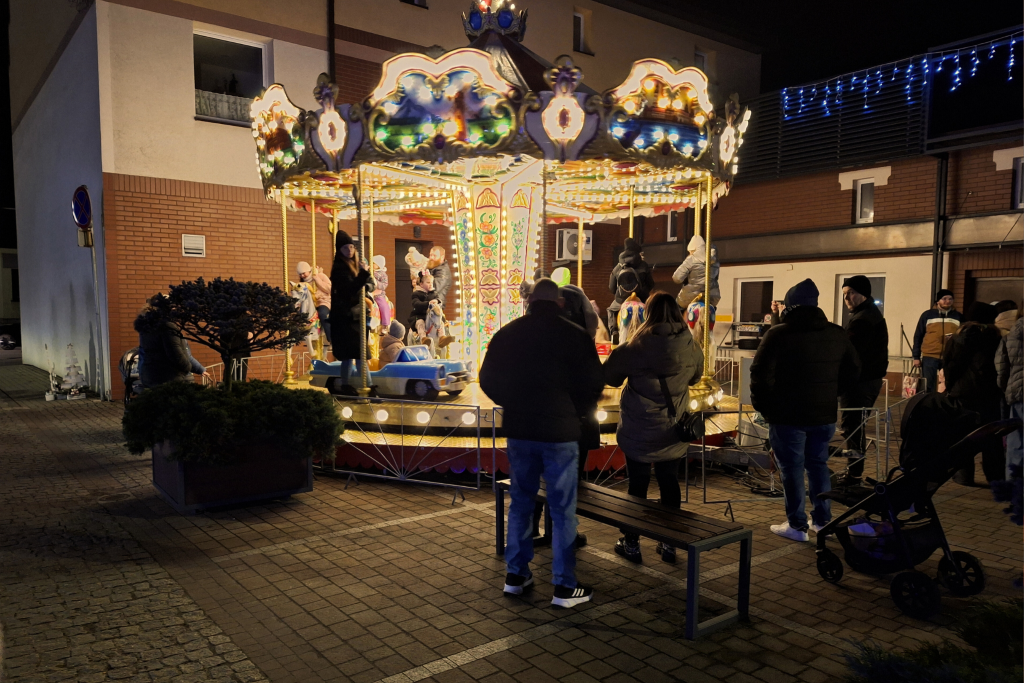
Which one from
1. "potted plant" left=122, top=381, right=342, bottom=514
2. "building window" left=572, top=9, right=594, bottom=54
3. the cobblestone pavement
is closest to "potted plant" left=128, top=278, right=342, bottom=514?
"potted plant" left=122, top=381, right=342, bottom=514

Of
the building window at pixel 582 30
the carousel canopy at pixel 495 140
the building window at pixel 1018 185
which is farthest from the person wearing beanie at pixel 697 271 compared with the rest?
the building window at pixel 582 30

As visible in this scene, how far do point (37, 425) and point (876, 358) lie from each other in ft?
38.2

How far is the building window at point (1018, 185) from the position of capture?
12.4m

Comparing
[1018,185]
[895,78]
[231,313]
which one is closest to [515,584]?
[231,313]

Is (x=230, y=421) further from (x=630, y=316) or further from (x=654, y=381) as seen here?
(x=630, y=316)

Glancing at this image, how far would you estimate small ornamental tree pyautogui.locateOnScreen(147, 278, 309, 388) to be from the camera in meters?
6.29

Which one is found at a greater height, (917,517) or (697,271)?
(697,271)

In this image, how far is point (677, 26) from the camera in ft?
68.8

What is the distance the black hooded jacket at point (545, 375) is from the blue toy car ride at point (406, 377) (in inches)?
166

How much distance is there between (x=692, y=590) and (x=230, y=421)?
13.5 ft

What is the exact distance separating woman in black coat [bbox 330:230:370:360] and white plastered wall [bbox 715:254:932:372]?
35.2ft

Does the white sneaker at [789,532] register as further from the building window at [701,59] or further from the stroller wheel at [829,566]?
the building window at [701,59]

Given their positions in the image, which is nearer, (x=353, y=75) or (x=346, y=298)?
(x=346, y=298)

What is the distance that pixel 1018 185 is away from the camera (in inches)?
494
